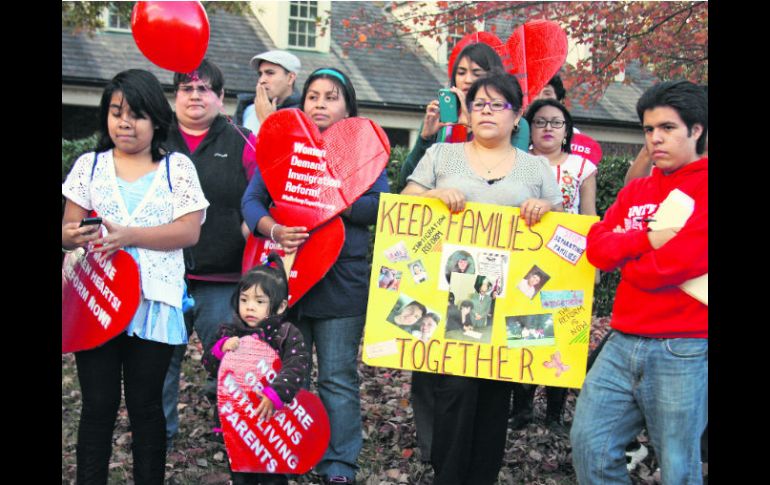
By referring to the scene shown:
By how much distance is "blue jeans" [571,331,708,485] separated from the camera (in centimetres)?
344

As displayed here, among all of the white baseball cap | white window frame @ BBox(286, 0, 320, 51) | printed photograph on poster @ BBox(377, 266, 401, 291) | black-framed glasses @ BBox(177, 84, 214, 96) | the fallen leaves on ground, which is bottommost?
the fallen leaves on ground

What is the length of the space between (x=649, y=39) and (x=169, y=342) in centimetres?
655

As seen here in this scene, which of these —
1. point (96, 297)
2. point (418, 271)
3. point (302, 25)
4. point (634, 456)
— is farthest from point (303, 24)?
point (96, 297)

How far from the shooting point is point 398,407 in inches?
264

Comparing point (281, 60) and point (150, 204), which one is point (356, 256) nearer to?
point (150, 204)

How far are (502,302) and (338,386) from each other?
3.25 ft

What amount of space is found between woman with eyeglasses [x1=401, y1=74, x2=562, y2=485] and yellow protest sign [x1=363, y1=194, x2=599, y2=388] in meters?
0.10

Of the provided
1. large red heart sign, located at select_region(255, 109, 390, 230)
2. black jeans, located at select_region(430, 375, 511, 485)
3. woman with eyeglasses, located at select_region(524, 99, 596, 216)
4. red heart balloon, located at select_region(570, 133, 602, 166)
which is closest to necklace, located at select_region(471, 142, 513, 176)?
large red heart sign, located at select_region(255, 109, 390, 230)

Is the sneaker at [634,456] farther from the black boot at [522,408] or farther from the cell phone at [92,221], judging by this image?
the cell phone at [92,221]

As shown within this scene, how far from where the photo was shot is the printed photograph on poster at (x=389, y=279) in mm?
4148

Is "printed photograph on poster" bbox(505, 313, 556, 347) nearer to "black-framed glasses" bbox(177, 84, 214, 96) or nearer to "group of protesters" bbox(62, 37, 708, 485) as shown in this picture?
"group of protesters" bbox(62, 37, 708, 485)

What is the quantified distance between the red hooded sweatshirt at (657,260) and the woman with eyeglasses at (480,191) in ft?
1.68

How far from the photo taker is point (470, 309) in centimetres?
412

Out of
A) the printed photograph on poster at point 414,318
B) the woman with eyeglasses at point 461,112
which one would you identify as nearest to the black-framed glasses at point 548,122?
the woman with eyeglasses at point 461,112
